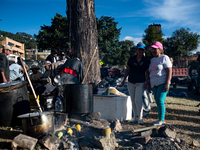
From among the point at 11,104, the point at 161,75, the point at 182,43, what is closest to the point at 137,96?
the point at 161,75

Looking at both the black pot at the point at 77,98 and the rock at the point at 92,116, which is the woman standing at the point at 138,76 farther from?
the black pot at the point at 77,98

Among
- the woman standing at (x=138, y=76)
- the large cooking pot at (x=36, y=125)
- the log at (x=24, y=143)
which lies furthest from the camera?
the woman standing at (x=138, y=76)

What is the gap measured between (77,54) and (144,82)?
293 centimetres

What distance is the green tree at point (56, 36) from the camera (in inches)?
1057

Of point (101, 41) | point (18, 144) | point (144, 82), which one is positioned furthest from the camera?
point (101, 41)

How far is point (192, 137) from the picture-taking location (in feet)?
12.3

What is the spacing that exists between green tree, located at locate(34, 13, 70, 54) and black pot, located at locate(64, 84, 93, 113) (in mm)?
23219

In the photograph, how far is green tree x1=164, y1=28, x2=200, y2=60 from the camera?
123 ft

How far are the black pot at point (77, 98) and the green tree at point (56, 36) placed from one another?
2322 cm

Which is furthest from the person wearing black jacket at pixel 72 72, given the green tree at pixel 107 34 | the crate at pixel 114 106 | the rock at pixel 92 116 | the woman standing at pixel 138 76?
the green tree at pixel 107 34

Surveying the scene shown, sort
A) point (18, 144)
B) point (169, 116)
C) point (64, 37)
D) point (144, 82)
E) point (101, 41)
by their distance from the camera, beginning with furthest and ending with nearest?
point (101, 41) → point (64, 37) → point (169, 116) → point (144, 82) → point (18, 144)

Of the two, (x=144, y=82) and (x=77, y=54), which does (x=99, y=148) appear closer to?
(x=144, y=82)

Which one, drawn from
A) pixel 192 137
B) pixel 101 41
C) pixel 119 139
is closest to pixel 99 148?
pixel 119 139

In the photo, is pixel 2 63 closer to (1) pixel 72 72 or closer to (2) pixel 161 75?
(1) pixel 72 72
